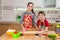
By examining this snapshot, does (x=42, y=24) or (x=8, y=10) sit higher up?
(x=8, y=10)

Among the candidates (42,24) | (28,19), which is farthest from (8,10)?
(42,24)

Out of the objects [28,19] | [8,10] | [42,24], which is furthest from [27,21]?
[8,10]

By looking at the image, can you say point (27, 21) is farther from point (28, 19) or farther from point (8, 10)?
point (8, 10)

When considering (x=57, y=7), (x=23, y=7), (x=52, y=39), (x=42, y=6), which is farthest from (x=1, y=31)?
(x=52, y=39)

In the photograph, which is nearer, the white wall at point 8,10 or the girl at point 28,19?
the girl at point 28,19

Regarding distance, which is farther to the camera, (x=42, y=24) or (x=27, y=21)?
(x=27, y=21)

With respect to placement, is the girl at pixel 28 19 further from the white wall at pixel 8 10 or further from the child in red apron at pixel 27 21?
the white wall at pixel 8 10

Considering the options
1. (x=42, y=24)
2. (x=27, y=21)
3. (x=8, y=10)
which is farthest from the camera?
(x=8, y=10)

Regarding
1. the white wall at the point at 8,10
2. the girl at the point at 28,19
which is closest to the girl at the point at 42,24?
the girl at the point at 28,19

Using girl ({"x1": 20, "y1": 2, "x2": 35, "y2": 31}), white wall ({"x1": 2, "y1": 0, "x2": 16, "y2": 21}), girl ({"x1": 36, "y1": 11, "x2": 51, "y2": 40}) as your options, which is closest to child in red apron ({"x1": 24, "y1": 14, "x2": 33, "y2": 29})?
girl ({"x1": 20, "y1": 2, "x2": 35, "y2": 31})

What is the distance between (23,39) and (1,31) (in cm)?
140

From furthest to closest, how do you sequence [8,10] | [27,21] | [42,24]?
[8,10]
[27,21]
[42,24]

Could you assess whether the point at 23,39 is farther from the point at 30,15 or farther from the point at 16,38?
the point at 30,15

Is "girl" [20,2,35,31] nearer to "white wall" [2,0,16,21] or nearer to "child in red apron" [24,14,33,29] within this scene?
"child in red apron" [24,14,33,29]
